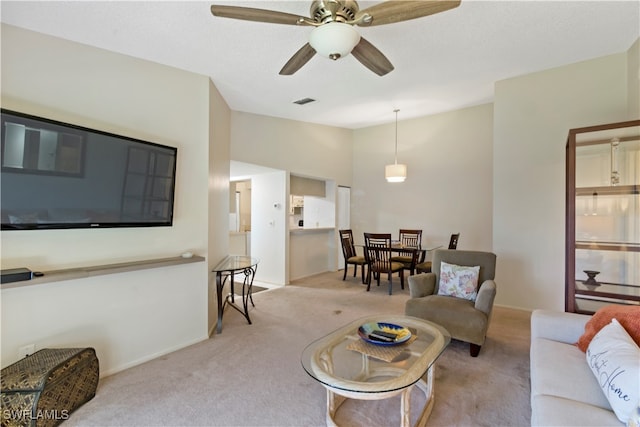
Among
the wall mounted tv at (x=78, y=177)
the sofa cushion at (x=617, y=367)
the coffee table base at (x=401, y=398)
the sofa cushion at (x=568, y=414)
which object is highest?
the wall mounted tv at (x=78, y=177)

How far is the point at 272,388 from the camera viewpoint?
7.33 feet

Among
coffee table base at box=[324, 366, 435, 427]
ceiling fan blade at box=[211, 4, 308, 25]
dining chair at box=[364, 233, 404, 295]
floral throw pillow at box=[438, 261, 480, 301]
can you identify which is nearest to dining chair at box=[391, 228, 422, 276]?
dining chair at box=[364, 233, 404, 295]

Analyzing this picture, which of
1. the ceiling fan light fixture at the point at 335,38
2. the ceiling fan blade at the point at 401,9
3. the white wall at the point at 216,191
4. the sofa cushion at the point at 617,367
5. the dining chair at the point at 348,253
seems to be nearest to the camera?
the sofa cushion at the point at 617,367

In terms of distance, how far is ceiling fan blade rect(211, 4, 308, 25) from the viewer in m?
1.74

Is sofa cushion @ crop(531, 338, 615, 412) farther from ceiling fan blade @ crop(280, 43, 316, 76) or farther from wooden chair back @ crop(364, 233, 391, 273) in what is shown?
wooden chair back @ crop(364, 233, 391, 273)

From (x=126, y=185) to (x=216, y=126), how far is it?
1.35 meters

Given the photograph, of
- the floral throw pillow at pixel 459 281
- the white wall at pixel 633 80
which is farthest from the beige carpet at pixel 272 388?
the white wall at pixel 633 80

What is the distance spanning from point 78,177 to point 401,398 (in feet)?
8.68

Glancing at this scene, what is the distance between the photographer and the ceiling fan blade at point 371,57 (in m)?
2.08

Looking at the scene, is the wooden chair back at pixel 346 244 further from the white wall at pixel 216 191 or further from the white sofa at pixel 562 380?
the white sofa at pixel 562 380

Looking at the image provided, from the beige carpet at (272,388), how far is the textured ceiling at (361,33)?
273 cm

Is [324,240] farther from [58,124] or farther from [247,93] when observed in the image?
[58,124]

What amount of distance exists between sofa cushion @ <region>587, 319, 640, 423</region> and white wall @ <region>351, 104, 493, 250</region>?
396 centimetres

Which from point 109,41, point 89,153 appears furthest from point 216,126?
point 89,153
